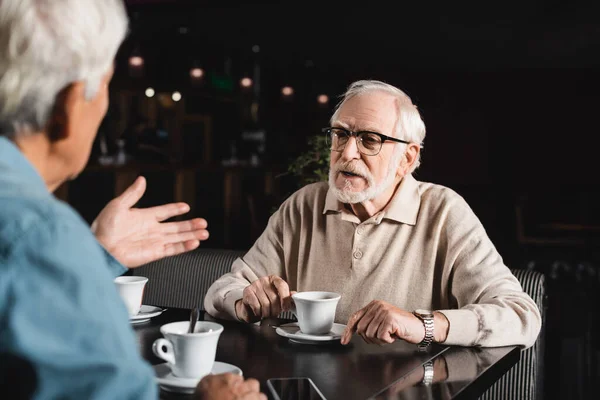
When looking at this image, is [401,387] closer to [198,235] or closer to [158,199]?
[198,235]

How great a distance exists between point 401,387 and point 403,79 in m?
10.6

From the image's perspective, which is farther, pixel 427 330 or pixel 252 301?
pixel 252 301

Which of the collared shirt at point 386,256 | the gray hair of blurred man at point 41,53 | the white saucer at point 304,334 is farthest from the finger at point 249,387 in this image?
the collared shirt at point 386,256

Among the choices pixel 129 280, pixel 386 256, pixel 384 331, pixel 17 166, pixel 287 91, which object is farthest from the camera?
pixel 287 91

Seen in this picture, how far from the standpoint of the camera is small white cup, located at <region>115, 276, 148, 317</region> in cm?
167

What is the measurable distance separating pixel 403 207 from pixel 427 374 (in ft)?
2.80

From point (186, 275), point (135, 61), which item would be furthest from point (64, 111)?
point (135, 61)

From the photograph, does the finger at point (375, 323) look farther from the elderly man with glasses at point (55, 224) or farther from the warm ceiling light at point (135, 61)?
→ the warm ceiling light at point (135, 61)

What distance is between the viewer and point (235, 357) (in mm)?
1441

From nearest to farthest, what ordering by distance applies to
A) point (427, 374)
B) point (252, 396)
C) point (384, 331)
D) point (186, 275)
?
point (252, 396)
point (427, 374)
point (384, 331)
point (186, 275)

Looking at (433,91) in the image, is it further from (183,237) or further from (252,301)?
(183,237)

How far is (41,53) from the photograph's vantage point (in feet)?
2.65

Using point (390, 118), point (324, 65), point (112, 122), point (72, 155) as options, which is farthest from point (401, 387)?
point (324, 65)

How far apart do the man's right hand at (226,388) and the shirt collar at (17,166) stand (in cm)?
48
